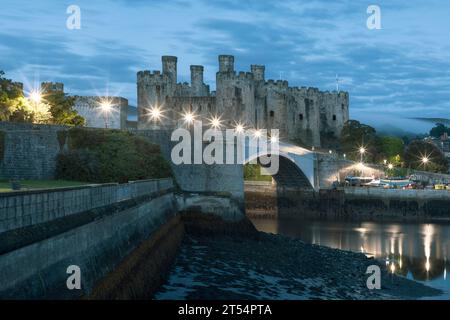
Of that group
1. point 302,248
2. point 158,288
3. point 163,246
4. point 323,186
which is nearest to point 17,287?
point 158,288

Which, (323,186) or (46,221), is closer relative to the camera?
(46,221)

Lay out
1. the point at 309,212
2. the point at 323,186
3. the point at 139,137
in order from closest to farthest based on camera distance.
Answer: the point at 139,137 < the point at 309,212 < the point at 323,186

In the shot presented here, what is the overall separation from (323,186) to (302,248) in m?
32.5

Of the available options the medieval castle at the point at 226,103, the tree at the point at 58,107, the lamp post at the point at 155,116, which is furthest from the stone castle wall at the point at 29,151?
the lamp post at the point at 155,116

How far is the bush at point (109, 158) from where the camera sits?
3147 centimetres

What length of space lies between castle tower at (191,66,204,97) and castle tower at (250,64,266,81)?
7212mm

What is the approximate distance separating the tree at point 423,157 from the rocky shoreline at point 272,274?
56.8m

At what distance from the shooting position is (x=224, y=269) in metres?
25.8

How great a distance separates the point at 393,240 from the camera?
132 feet

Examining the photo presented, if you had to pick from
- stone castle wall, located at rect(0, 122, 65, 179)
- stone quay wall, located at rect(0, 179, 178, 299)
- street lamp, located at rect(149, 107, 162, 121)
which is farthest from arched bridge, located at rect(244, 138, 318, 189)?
stone quay wall, located at rect(0, 179, 178, 299)

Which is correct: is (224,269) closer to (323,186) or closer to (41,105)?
(41,105)

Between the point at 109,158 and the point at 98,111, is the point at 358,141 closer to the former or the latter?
the point at 98,111

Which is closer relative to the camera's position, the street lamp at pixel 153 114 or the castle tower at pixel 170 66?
the street lamp at pixel 153 114

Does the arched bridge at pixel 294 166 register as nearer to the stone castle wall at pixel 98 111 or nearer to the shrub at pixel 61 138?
the stone castle wall at pixel 98 111
